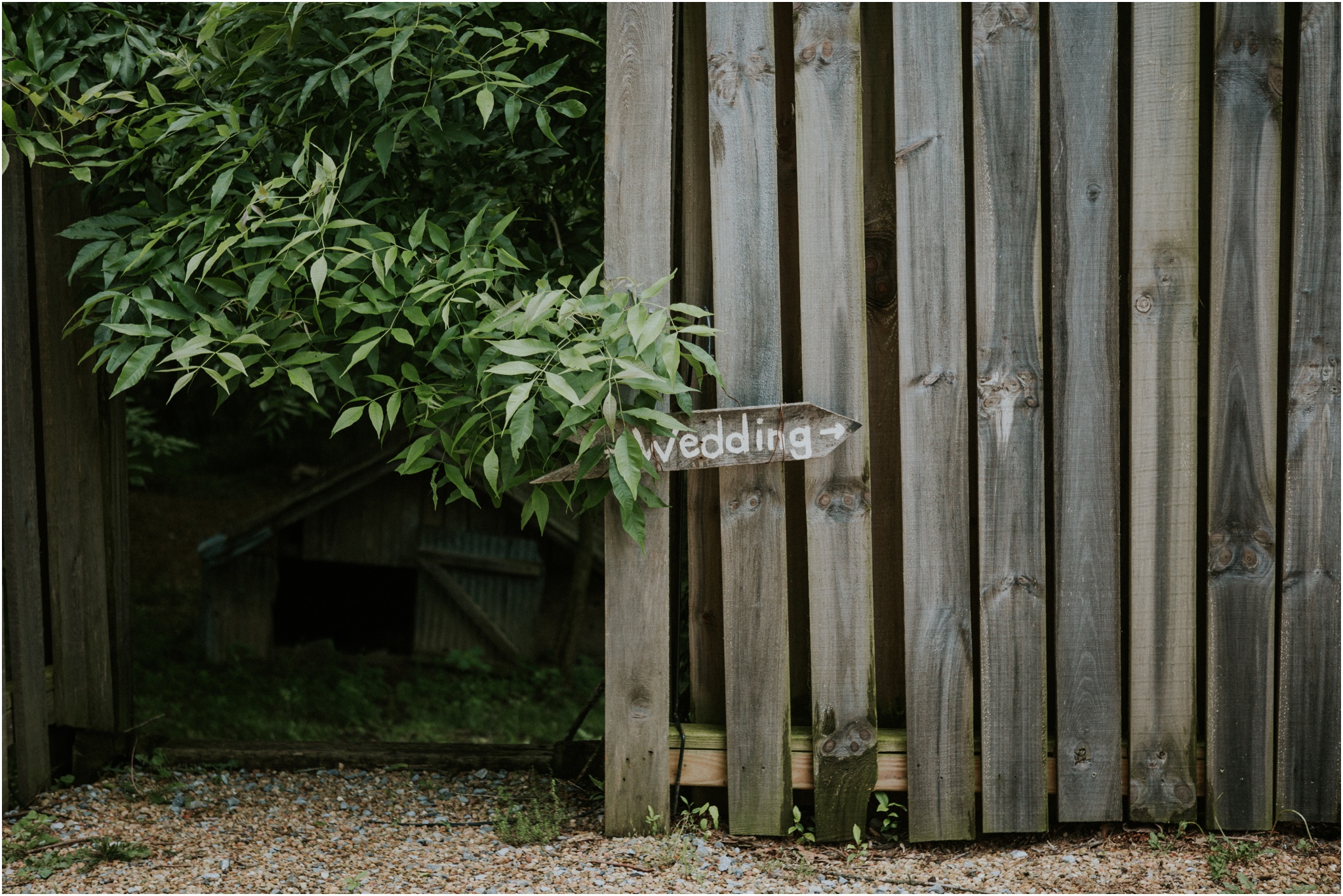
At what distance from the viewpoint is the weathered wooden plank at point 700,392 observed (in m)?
2.61

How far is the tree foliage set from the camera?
7.35 feet

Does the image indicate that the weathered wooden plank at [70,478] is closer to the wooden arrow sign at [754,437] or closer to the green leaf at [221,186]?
the green leaf at [221,186]

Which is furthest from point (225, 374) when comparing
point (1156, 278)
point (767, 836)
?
point (1156, 278)

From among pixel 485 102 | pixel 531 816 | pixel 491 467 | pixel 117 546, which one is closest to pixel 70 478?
pixel 117 546

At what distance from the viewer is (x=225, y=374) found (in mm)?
2303

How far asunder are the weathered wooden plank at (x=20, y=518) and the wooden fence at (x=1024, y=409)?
77.9 inches

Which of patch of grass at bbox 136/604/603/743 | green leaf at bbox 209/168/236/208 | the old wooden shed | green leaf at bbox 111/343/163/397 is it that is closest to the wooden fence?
green leaf at bbox 209/168/236/208

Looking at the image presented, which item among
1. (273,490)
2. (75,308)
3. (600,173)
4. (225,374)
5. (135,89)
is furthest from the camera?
(273,490)

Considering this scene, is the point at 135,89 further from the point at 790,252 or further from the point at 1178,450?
the point at 1178,450

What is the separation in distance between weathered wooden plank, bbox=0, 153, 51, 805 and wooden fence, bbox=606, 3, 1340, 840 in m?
1.98

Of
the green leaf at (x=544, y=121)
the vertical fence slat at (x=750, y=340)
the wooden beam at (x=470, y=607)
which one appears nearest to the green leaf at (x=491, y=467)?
the vertical fence slat at (x=750, y=340)

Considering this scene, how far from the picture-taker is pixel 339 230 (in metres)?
2.51

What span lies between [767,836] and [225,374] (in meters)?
1.93

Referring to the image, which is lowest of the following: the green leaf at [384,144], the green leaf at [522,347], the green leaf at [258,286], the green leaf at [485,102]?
the green leaf at [522,347]
